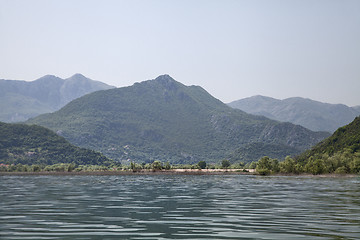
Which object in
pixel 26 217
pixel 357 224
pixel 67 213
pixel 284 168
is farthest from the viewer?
pixel 284 168

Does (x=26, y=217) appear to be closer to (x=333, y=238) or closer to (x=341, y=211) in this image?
(x=333, y=238)

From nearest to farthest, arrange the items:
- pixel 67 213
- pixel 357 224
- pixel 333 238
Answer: pixel 333 238 < pixel 357 224 < pixel 67 213

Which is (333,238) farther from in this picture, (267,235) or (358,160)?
(358,160)

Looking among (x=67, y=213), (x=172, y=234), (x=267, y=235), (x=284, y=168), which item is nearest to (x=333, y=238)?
(x=267, y=235)

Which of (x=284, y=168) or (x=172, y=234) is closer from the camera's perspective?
(x=172, y=234)

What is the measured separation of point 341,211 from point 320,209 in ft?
9.20

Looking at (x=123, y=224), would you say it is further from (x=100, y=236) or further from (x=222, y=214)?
(x=222, y=214)

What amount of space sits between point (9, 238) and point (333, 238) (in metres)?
21.6

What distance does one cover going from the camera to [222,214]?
3994 cm

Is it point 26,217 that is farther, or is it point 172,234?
point 26,217

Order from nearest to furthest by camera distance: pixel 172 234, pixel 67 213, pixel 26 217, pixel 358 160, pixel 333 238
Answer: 1. pixel 333 238
2. pixel 172 234
3. pixel 26 217
4. pixel 67 213
5. pixel 358 160

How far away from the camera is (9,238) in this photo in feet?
89.0

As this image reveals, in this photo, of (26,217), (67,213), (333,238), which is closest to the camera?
(333,238)

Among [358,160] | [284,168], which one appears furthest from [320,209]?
[284,168]
